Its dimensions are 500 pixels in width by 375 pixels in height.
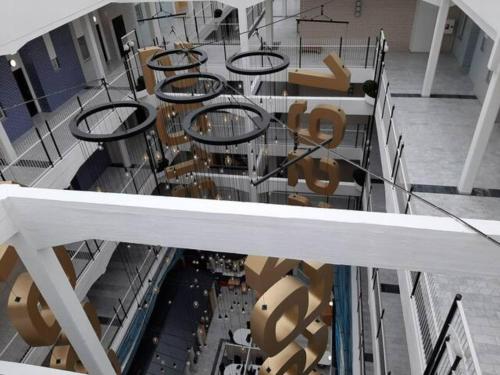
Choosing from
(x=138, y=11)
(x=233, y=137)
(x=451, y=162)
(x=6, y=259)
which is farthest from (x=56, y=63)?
(x=451, y=162)

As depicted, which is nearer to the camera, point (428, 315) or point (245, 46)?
point (428, 315)

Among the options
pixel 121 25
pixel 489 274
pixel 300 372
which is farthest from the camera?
pixel 121 25

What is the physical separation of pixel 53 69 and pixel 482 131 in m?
14.1

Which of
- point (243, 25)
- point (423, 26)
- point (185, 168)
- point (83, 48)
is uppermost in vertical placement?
point (243, 25)

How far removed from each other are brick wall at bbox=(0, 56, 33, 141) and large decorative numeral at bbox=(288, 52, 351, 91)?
888cm

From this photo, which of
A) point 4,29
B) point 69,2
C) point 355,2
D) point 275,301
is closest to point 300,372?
point 275,301

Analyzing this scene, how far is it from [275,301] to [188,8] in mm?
22537

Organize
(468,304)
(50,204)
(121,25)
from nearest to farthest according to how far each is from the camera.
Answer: (50,204) → (468,304) → (121,25)

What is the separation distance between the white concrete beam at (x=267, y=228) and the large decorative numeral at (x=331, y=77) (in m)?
8.11

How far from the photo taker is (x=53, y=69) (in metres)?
14.8

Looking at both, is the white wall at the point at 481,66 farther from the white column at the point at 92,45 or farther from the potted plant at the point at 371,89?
the white column at the point at 92,45

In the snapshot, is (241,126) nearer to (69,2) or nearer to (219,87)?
(69,2)

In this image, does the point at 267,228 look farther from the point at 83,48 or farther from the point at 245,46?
the point at 83,48

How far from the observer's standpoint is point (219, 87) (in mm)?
7488
